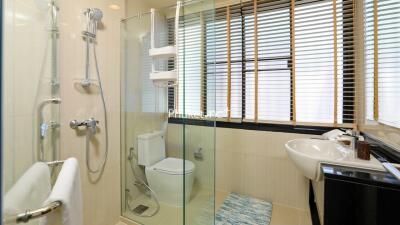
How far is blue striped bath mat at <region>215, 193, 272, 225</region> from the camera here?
1.90m

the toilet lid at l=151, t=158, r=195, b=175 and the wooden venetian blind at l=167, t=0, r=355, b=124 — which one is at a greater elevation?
the wooden venetian blind at l=167, t=0, r=355, b=124

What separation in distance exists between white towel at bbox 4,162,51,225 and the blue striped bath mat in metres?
1.53

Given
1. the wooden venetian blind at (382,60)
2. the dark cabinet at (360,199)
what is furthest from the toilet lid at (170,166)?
the wooden venetian blind at (382,60)

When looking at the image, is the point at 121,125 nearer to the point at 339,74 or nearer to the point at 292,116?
the point at 292,116

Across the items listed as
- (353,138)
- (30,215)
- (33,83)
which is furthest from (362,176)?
(33,83)

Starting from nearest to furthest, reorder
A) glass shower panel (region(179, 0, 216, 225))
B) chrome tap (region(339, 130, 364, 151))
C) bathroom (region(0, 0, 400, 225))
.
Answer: bathroom (region(0, 0, 400, 225)) < chrome tap (region(339, 130, 364, 151)) < glass shower panel (region(179, 0, 216, 225))

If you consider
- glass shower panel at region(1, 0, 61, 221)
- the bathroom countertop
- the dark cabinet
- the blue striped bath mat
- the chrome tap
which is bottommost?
the blue striped bath mat

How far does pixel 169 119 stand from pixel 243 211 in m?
1.30

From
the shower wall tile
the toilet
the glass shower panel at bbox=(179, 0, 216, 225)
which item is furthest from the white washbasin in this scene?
the shower wall tile

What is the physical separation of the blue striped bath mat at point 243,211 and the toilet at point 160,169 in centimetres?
51

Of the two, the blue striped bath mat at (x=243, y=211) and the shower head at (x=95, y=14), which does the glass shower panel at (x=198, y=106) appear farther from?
the shower head at (x=95, y=14)

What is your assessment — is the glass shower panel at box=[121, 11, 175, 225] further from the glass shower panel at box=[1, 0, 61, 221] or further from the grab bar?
the grab bar

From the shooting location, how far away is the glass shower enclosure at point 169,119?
62.4 inches

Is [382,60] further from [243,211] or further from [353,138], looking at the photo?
[243,211]
